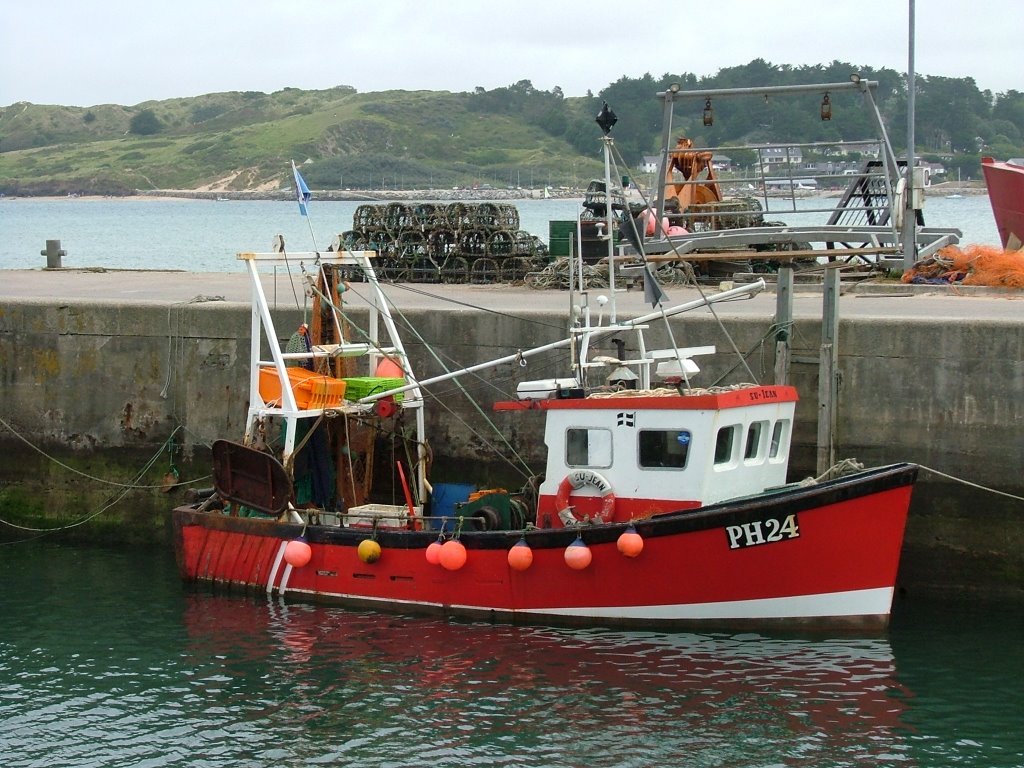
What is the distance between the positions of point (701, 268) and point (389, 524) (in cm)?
837

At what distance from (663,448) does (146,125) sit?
172590mm

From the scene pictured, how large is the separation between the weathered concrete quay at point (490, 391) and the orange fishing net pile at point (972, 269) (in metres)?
0.42

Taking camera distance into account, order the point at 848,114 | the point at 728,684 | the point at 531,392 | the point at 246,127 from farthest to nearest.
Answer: the point at 246,127, the point at 848,114, the point at 531,392, the point at 728,684

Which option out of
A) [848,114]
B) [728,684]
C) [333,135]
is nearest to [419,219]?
[728,684]

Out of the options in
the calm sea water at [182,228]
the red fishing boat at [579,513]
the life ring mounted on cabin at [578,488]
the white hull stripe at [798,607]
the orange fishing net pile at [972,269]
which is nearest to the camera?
the red fishing boat at [579,513]

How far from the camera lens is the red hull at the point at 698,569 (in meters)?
11.9

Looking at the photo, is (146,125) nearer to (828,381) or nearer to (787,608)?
(828,381)

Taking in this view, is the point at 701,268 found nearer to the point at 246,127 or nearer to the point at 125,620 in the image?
the point at 125,620

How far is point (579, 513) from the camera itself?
1275 cm

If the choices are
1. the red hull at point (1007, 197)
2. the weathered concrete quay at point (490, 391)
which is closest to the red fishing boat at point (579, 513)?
the weathered concrete quay at point (490, 391)

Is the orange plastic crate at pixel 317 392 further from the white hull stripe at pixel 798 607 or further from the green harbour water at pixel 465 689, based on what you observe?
the white hull stripe at pixel 798 607

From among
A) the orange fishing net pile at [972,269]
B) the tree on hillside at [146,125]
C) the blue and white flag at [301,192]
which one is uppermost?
the tree on hillside at [146,125]

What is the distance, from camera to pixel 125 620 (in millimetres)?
13242

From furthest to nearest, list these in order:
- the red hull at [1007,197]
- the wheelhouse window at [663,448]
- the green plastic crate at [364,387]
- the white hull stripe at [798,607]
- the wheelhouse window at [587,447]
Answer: the red hull at [1007,197], the green plastic crate at [364,387], the wheelhouse window at [587,447], the wheelhouse window at [663,448], the white hull stripe at [798,607]
